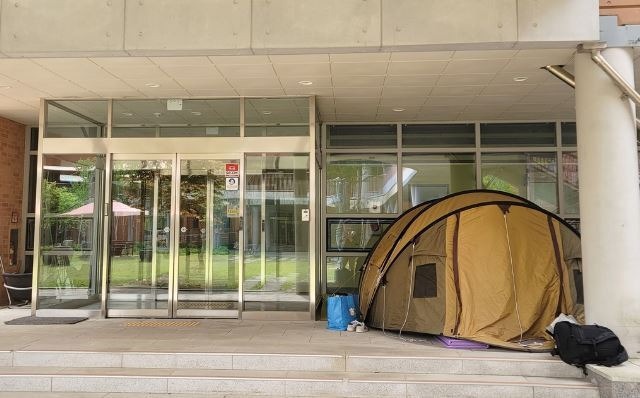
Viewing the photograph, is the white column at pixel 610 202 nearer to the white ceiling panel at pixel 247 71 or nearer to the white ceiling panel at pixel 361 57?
the white ceiling panel at pixel 361 57

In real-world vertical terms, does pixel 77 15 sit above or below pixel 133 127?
above

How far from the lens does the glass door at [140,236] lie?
741cm

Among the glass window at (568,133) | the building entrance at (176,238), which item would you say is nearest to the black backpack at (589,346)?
the building entrance at (176,238)

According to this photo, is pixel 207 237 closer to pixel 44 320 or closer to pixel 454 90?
pixel 44 320

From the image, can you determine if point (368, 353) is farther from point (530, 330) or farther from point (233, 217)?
point (233, 217)

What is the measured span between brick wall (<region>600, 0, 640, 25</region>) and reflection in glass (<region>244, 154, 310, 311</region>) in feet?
13.1

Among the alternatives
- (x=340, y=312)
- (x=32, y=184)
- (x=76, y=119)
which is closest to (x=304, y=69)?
(x=340, y=312)

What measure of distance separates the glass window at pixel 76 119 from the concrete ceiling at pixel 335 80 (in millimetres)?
269

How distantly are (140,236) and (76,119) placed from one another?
198cm

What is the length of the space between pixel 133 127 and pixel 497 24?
5.10m

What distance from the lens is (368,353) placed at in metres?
5.41

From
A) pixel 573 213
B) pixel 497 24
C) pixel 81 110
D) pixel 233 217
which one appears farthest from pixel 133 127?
pixel 573 213

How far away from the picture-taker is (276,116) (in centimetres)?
740

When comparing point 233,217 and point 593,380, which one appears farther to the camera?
point 233,217
